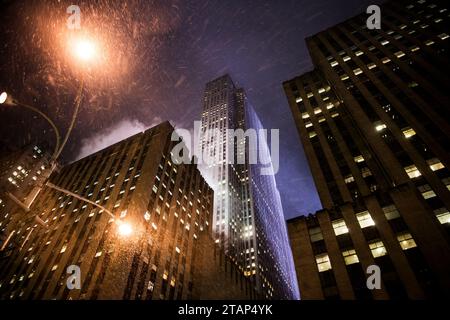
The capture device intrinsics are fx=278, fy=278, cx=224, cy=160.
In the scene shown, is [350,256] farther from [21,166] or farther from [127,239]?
[21,166]

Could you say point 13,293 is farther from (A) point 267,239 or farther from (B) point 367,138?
(A) point 267,239

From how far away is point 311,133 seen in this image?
53.8 m

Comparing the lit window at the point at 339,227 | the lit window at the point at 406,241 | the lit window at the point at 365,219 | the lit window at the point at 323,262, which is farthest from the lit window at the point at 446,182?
the lit window at the point at 323,262

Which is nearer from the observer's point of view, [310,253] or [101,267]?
[310,253]

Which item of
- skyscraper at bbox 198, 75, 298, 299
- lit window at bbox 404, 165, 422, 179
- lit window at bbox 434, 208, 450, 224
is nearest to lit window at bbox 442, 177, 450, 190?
lit window at bbox 404, 165, 422, 179

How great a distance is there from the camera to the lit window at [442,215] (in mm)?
30392

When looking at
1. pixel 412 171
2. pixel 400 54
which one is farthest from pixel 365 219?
pixel 400 54

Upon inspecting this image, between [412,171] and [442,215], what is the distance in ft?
26.4

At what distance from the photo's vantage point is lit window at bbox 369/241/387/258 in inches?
1093

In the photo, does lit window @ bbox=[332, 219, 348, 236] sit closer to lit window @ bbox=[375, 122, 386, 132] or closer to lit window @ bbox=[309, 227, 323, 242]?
lit window @ bbox=[309, 227, 323, 242]

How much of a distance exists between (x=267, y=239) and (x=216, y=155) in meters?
48.4

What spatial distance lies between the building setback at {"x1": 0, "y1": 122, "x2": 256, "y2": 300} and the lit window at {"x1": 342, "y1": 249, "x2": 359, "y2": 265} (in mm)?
27252

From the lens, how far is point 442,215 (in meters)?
31.0

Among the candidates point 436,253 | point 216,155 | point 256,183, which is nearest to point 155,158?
point 436,253
